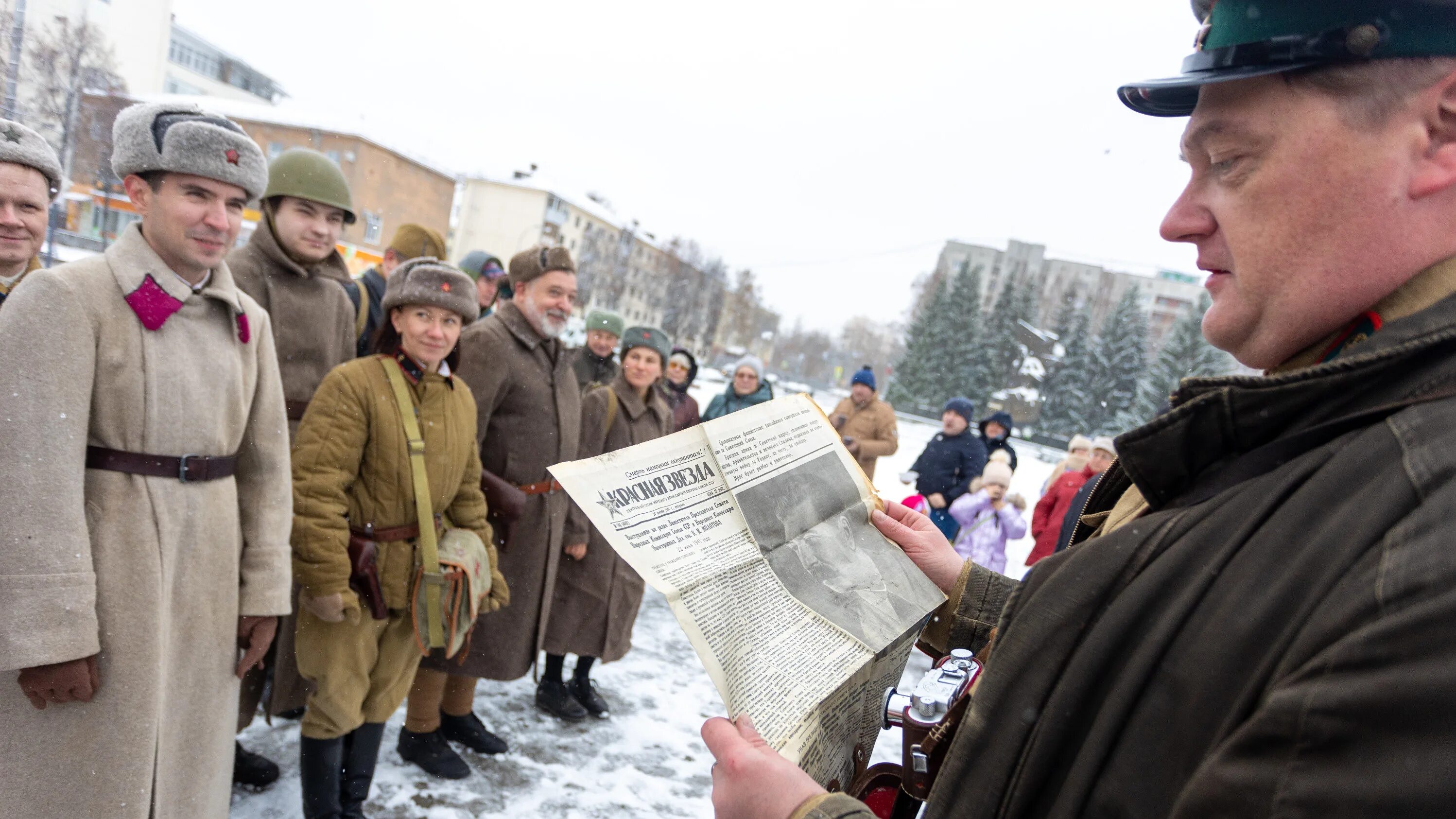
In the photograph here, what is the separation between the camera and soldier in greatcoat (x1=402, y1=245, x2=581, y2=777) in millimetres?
3709

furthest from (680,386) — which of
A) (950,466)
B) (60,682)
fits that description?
(60,682)

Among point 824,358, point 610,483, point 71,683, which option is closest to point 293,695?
point 71,683

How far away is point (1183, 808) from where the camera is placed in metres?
0.63

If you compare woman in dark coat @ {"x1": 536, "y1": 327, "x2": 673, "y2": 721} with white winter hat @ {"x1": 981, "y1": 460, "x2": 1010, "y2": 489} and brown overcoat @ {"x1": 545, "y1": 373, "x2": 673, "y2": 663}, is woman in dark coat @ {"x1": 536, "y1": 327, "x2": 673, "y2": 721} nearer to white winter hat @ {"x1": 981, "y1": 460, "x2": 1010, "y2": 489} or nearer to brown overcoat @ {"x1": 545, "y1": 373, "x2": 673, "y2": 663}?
brown overcoat @ {"x1": 545, "y1": 373, "x2": 673, "y2": 663}

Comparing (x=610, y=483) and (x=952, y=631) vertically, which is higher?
(x=610, y=483)

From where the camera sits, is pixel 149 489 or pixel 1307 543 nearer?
pixel 1307 543

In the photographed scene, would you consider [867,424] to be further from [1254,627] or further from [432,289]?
[1254,627]

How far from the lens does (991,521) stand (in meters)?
6.52

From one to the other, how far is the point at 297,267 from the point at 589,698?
2.80 meters

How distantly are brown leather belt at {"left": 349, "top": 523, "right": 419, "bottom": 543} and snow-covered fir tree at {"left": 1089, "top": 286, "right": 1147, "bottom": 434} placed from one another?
37496 millimetres

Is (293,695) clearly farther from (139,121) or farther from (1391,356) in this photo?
(1391,356)

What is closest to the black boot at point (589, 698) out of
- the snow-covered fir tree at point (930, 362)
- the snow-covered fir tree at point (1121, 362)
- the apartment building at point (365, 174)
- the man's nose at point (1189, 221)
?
the man's nose at point (1189, 221)

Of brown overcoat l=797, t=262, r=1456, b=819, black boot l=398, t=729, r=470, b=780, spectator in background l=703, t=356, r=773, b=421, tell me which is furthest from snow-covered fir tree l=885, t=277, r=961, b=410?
brown overcoat l=797, t=262, r=1456, b=819

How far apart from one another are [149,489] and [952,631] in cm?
214
